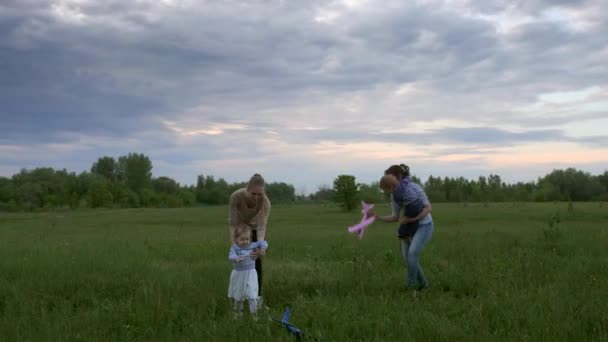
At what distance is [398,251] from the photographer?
12.1m

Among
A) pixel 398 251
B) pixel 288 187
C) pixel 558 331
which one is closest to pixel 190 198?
pixel 288 187

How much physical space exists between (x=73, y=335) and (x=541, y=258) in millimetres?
8782

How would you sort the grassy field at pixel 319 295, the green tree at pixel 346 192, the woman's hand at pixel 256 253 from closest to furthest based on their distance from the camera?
the grassy field at pixel 319 295 < the woman's hand at pixel 256 253 < the green tree at pixel 346 192

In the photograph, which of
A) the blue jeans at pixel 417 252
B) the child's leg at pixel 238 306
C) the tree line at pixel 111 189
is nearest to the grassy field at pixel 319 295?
the child's leg at pixel 238 306

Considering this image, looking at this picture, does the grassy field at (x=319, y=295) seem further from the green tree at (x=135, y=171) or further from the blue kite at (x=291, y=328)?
the green tree at (x=135, y=171)

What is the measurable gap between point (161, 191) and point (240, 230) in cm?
11042

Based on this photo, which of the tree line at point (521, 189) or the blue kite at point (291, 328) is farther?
the tree line at point (521, 189)

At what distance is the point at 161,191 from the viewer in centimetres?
11281

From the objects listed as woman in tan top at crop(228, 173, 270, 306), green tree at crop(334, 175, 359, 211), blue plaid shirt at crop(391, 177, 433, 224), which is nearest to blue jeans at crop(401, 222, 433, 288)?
blue plaid shirt at crop(391, 177, 433, 224)

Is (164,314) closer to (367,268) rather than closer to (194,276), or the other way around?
(194,276)

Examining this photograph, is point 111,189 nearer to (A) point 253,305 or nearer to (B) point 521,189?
(B) point 521,189

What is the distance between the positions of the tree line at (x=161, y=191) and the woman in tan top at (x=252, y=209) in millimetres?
47580

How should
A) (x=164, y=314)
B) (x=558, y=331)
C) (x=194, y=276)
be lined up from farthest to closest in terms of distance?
(x=194, y=276), (x=164, y=314), (x=558, y=331)

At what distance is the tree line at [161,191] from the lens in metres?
74.3
